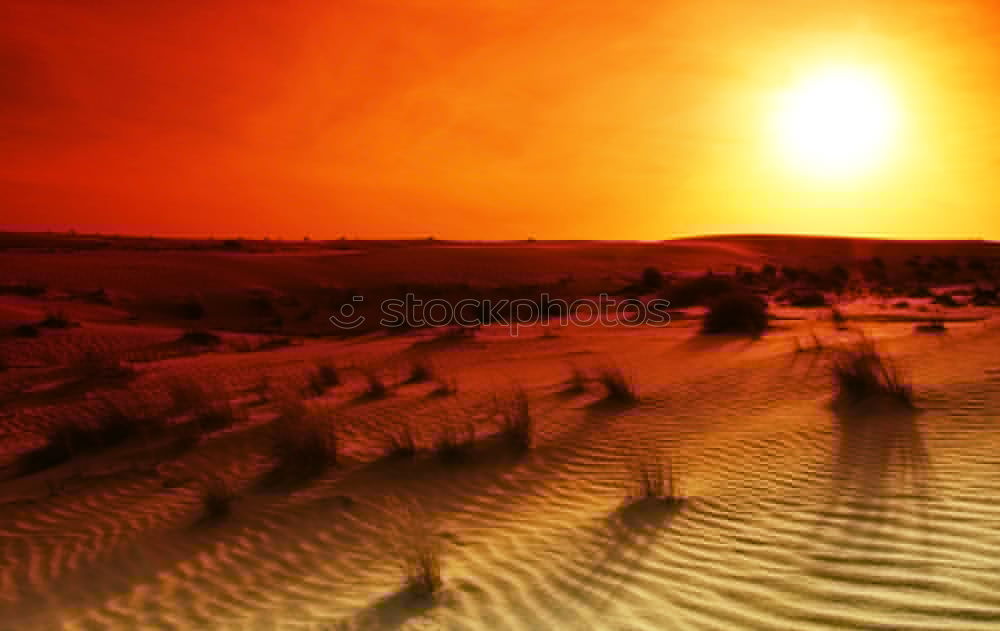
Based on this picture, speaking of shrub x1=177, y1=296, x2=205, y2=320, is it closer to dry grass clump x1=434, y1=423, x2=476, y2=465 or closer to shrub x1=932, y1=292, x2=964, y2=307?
dry grass clump x1=434, y1=423, x2=476, y2=465

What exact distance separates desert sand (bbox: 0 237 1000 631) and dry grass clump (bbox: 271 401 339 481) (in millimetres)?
64

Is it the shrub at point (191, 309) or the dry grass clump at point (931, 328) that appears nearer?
the dry grass clump at point (931, 328)

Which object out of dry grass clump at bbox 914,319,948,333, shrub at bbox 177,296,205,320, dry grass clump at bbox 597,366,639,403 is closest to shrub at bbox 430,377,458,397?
dry grass clump at bbox 597,366,639,403

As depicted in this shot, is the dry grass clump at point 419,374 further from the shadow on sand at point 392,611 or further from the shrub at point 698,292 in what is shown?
the shrub at point 698,292

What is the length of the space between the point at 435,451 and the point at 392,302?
1842 cm

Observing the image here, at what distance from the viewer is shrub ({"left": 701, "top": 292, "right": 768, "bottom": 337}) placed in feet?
45.8

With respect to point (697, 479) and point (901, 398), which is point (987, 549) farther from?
point (901, 398)

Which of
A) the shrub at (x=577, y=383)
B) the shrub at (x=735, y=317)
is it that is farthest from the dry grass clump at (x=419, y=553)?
the shrub at (x=735, y=317)

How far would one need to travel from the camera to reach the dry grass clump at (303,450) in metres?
6.47

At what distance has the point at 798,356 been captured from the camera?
10.1m

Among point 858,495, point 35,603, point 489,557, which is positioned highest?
point 858,495

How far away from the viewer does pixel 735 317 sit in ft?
46.2

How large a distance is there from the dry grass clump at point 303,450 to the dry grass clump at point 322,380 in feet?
10.0

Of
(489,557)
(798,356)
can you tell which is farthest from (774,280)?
(489,557)
